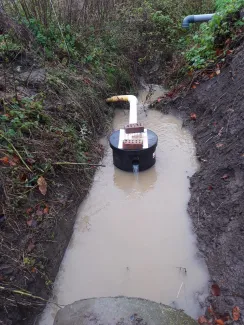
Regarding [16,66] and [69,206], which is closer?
[69,206]

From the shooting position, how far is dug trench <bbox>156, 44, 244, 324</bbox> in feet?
10.9

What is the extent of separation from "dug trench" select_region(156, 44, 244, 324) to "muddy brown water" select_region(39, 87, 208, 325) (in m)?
0.18

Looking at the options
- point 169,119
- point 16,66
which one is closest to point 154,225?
point 169,119

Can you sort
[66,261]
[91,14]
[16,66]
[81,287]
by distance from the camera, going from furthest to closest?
[91,14]
[16,66]
[66,261]
[81,287]

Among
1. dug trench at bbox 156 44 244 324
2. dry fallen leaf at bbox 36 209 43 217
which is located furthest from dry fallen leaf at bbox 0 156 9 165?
dug trench at bbox 156 44 244 324

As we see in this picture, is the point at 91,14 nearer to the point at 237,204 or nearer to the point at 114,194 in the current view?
the point at 114,194

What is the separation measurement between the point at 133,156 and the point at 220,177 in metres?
1.32

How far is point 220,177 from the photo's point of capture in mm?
4414

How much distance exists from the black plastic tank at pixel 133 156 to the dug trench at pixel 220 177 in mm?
762

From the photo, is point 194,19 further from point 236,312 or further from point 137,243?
point 236,312

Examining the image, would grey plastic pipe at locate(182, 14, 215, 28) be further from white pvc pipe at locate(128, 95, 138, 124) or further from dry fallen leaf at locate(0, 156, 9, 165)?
dry fallen leaf at locate(0, 156, 9, 165)

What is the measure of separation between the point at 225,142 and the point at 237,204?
137cm

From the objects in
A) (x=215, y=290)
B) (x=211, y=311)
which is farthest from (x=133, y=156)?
(x=211, y=311)

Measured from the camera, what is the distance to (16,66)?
5.61 m
